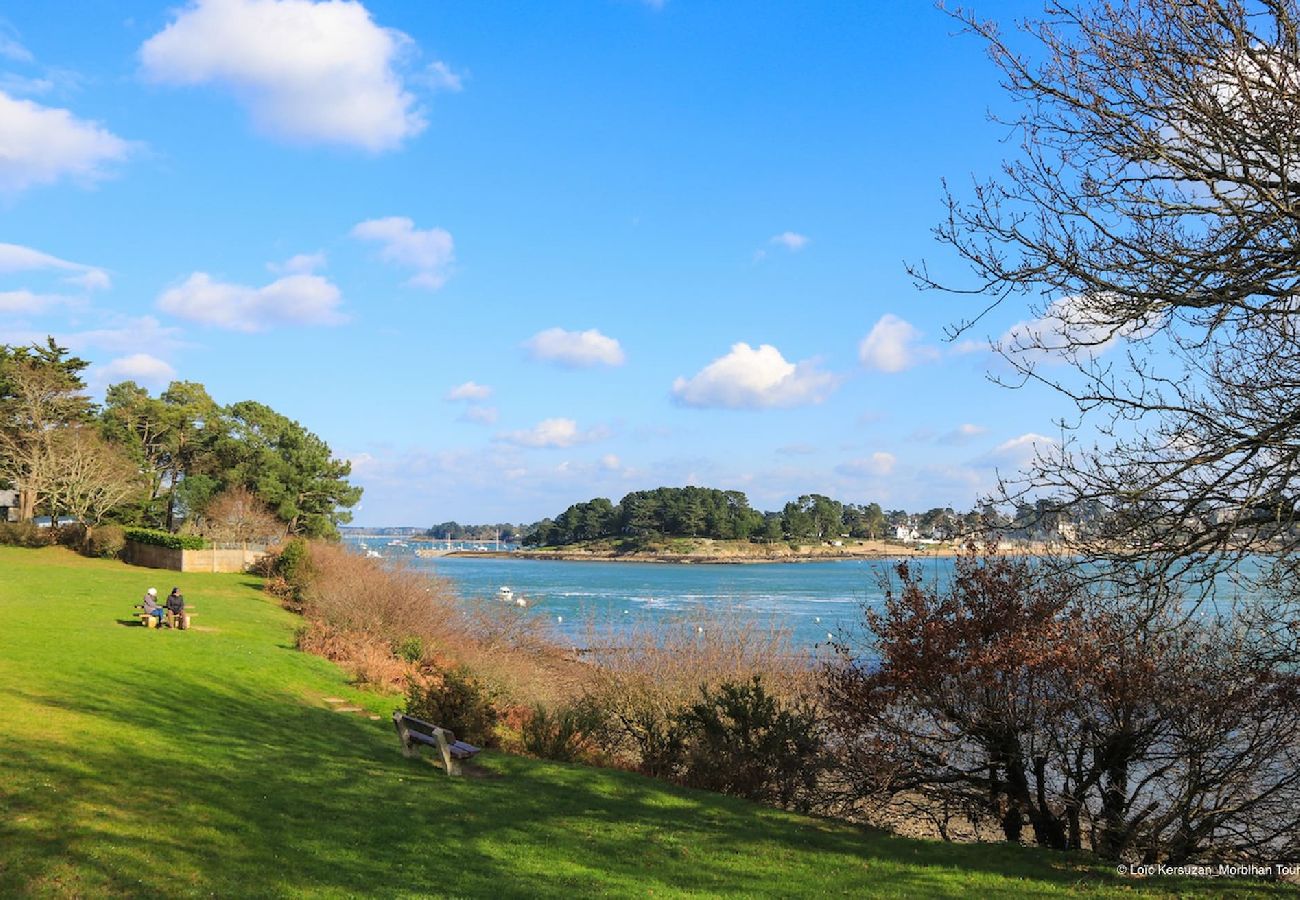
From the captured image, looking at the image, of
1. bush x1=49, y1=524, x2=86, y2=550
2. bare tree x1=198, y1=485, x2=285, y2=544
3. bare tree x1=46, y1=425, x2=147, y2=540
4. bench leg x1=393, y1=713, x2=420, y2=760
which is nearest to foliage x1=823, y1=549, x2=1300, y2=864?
bench leg x1=393, y1=713, x2=420, y2=760

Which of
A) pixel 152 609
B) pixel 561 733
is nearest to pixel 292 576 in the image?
pixel 152 609

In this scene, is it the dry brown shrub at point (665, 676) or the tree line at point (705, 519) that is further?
the tree line at point (705, 519)

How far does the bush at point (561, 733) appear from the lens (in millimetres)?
16484

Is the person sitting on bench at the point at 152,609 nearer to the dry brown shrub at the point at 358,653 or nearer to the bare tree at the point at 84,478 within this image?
the dry brown shrub at the point at 358,653

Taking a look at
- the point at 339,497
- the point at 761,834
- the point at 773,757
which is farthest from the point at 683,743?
the point at 339,497

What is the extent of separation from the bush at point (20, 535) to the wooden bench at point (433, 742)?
A: 44.8 meters

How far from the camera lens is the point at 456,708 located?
16.5 meters

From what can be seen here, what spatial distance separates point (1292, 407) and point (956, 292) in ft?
9.54

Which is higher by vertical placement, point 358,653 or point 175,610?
point 175,610

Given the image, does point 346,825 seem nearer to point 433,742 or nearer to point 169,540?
point 433,742

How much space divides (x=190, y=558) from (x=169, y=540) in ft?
5.57

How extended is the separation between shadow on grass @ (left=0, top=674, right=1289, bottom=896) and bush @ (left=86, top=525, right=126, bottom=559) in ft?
123

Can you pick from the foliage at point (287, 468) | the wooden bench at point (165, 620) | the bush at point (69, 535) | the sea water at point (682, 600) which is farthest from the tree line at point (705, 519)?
the wooden bench at point (165, 620)

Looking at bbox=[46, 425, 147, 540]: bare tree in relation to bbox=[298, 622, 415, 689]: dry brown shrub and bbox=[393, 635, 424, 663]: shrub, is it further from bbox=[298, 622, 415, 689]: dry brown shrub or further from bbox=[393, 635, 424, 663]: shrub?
bbox=[393, 635, 424, 663]: shrub
